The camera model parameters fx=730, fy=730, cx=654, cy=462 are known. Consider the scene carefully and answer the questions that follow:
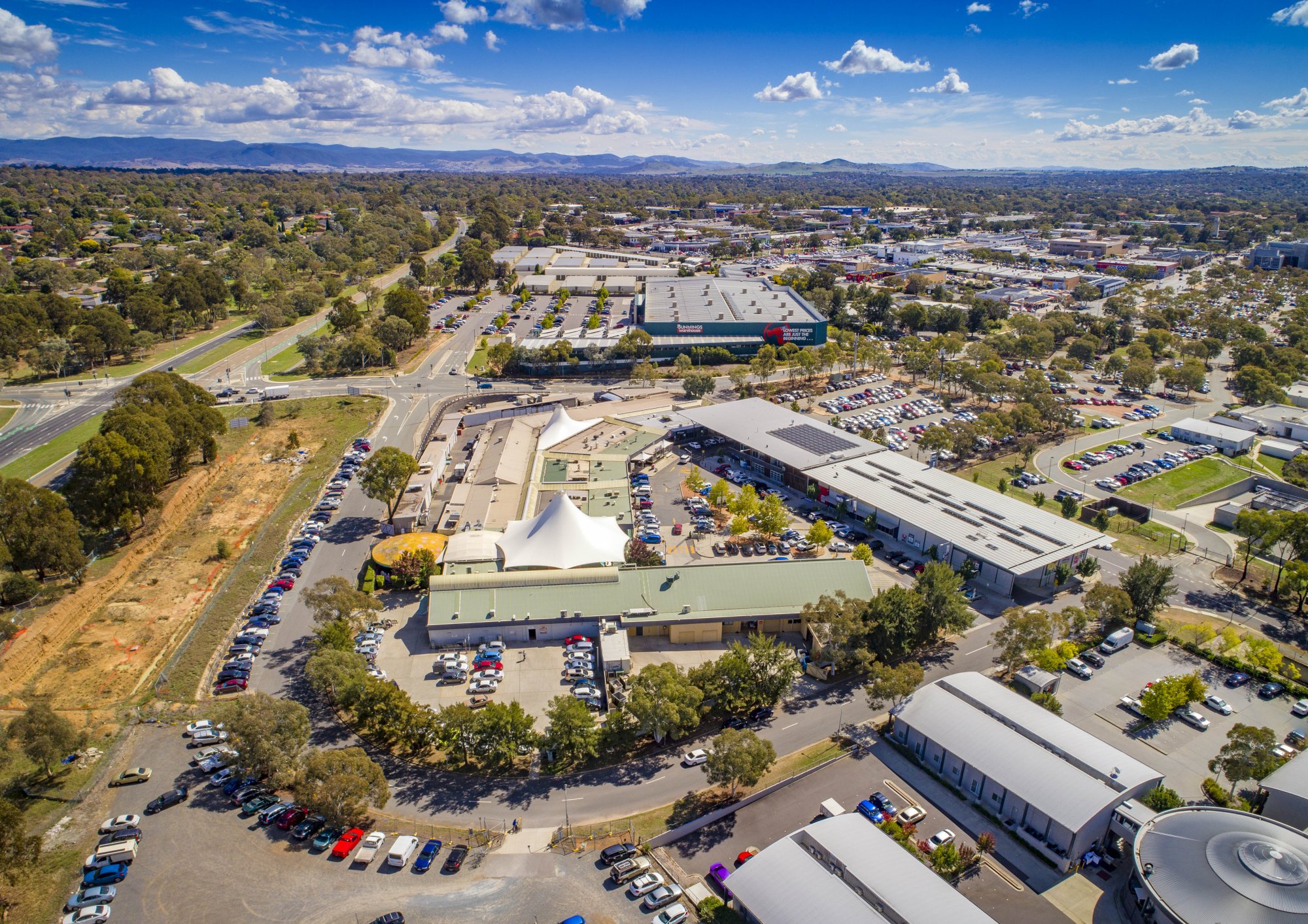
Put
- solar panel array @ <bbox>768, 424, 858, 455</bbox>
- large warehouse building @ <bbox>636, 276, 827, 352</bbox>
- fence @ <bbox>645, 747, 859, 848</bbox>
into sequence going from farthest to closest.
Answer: large warehouse building @ <bbox>636, 276, 827, 352</bbox>, solar panel array @ <bbox>768, 424, 858, 455</bbox>, fence @ <bbox>645, 747, 859, 848</bbox>

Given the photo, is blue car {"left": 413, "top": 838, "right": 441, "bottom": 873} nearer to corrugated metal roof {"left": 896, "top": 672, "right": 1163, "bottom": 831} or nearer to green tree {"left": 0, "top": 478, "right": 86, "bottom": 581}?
corrugated metal roof {"left": 896, "top": 672, "right": 1163, "bottom": 831}

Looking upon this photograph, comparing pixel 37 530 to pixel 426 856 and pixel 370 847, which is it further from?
pixel 426 856

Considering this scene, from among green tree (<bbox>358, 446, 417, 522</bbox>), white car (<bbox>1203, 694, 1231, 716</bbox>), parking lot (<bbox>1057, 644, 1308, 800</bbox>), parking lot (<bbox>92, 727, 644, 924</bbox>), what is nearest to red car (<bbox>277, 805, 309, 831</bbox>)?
parking lot (<bbox>92, 727, 644, 924</bbox>)

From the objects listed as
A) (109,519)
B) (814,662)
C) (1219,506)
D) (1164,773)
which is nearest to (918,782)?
(814,662)

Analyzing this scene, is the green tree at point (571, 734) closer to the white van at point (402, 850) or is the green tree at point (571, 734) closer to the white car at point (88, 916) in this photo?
the white van at point (402, 850)

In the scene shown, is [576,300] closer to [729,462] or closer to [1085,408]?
[729,462]

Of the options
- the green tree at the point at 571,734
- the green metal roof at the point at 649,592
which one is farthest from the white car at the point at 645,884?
the green metal roof at the point at 649,592

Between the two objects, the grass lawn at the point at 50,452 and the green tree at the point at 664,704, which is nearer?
the green tree at the point at 664,704

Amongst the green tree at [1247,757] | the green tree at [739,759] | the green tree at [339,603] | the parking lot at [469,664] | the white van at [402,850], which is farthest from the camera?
the green tree at [339,603]
